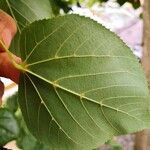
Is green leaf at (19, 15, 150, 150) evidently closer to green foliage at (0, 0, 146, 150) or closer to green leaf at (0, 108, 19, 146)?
green foliage at (0, 0, 146, 150)

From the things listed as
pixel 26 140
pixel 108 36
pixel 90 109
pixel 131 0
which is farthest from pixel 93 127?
pixel 131 0

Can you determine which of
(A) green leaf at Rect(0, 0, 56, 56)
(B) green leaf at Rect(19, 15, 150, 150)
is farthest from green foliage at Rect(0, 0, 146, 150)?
(A) green leaf at Rect(0, 0, 56, 56)

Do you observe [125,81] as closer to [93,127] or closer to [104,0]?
[93,127]

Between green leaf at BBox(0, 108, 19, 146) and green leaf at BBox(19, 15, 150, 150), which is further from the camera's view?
green leaf at BBox(0, 108, 19, 146)

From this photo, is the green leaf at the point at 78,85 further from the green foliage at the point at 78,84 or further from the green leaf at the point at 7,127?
the green leaf at the point at 7,127

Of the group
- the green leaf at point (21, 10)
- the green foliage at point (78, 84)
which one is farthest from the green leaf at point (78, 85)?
the green leaf at point (21, 10)

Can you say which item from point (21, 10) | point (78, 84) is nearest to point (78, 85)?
point (78, 84)
